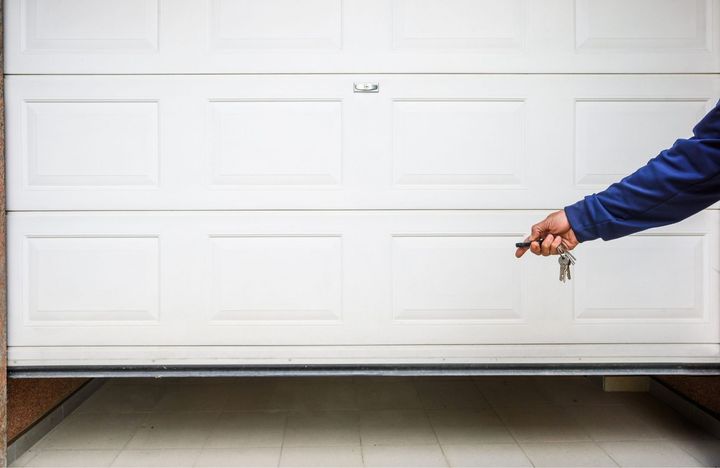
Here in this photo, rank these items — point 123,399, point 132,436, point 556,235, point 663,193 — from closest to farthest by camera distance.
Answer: point 663,193 → point 556,235 → point 132,436 → point 123,399

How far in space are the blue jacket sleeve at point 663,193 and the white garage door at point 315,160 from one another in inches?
22.5

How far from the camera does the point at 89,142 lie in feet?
6.07

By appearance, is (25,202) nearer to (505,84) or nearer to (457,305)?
(457,305)

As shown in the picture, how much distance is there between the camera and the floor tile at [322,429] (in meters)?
2.08

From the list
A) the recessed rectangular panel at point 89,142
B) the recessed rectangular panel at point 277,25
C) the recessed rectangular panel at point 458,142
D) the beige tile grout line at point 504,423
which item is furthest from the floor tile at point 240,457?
the recessed rectangular panel at point 277,25

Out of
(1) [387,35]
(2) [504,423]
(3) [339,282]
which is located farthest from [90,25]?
(2) [504,423]

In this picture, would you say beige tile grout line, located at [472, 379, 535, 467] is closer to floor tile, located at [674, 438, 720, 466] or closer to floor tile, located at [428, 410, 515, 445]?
floor tile, located at [428, 410, 515, 445]

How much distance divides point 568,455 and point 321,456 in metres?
0.97

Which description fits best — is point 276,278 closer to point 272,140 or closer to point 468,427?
point 272,140

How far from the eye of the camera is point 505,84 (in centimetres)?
187

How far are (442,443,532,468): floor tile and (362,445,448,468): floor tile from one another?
0.05 metres

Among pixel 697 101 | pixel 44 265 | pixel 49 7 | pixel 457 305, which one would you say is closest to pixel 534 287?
pixel 457 305

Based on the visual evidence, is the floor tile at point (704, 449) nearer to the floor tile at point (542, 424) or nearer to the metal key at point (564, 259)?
the floor tile at point (542, 424)

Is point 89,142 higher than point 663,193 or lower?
higher
